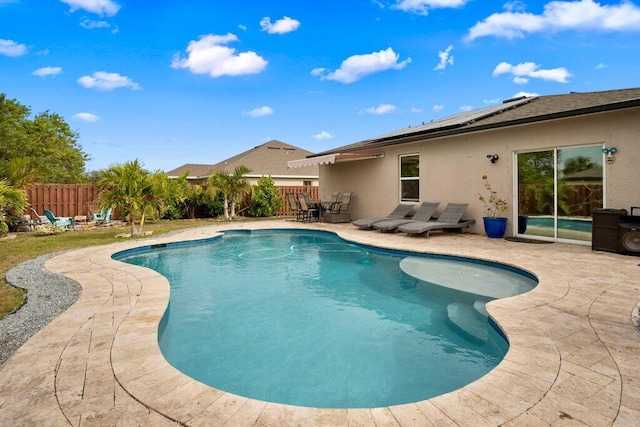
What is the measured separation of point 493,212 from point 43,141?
4345cm

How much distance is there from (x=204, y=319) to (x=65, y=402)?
129 inches

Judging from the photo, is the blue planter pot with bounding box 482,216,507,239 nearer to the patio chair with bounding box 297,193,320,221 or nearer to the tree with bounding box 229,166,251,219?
the patio chair with bounding box 297,193,320,221

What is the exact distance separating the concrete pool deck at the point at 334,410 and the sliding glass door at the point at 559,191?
206 inches

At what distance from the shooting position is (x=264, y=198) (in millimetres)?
24266

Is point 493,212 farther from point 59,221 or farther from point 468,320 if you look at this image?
point 59,221

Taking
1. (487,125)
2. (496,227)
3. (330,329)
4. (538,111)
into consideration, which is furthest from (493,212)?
(330,329)

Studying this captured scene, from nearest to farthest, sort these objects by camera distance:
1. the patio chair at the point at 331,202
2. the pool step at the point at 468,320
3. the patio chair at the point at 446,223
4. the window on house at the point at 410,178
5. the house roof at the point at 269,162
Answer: the pool step at the point at 468,320, the patio chair at the point at 446,223, the window on house at the point at 410,178, the patio chair at the point at 331,202, the house roof at the point at 269,162

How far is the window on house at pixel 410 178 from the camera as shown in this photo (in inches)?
642

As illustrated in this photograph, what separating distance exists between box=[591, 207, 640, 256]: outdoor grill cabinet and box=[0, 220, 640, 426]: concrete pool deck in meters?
3.56

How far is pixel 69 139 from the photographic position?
43.3 meters

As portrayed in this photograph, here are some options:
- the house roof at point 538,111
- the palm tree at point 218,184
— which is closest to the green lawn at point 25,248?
the palm tree at point 218,184

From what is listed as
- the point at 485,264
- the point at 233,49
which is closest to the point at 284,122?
the point at 233,49

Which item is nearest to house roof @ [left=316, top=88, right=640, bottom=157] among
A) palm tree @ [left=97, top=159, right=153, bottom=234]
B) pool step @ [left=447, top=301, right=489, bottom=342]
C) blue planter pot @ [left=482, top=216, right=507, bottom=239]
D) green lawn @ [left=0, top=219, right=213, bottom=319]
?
blue planter pot @ [left=482, top=216, right=507, bottom=239]

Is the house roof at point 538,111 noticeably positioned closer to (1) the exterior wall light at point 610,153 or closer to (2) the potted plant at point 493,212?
(1) the exterior wall light at point 610,153
